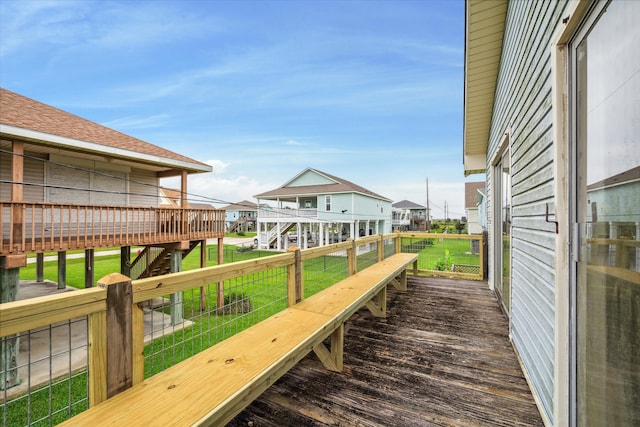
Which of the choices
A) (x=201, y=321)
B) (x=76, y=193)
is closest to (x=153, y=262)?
(x=76, y=193)

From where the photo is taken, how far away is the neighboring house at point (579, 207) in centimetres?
114

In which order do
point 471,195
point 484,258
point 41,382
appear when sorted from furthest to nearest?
point 471,195, point 484,258, point 41,382

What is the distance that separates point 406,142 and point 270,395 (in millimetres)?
28567

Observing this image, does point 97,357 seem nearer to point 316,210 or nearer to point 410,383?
point 410,383

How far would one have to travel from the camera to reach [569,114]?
168 centimetres

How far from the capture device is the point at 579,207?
160 centimetres

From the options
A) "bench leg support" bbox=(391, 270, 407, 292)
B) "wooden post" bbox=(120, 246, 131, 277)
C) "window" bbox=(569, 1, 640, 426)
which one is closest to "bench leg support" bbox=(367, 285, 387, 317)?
"bench leg support" bbox=(391, 270, 407, 292)

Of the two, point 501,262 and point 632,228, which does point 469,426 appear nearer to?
point 632,228

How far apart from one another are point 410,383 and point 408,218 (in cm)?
4239

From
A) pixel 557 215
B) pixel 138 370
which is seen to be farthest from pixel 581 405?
pixel 138 370

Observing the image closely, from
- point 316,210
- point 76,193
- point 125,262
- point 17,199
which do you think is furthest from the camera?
point 316,210

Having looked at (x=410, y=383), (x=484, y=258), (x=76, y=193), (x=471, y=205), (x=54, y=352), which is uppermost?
(x=471, y=205)

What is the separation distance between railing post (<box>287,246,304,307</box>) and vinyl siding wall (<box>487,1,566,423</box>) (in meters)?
2.09

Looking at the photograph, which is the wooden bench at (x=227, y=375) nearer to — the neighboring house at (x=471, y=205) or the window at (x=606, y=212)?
the window at (x=606, y=212)
